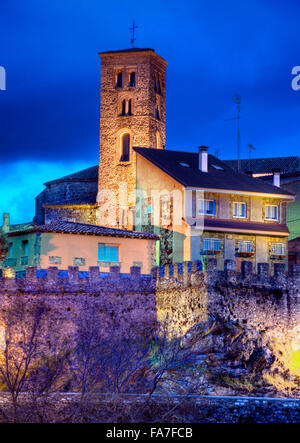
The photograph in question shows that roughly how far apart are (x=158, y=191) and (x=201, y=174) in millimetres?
3071

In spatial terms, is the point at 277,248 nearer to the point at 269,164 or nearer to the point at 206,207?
the point at 206,207

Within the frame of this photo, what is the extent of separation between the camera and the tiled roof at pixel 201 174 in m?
70.4

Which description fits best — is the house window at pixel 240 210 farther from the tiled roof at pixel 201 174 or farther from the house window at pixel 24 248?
the house window at pixel 24 248

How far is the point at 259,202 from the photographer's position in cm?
7219

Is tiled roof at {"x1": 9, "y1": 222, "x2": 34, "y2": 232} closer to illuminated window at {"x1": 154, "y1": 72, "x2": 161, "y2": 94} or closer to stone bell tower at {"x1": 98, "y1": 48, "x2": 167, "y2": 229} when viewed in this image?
stone bell tower at {"x1": 98, "y1": 48, "x2": 167, "y2": 229}

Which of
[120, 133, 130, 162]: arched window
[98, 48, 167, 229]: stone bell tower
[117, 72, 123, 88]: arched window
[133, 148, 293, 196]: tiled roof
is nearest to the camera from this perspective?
[133, 148, 293, 196]: tiled roof

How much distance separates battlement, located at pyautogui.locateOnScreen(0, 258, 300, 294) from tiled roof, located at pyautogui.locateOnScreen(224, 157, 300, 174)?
27.3 metres

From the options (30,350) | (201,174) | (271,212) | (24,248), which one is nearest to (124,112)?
(201,174)

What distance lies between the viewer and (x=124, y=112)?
271ft

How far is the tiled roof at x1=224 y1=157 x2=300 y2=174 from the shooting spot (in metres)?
81.9

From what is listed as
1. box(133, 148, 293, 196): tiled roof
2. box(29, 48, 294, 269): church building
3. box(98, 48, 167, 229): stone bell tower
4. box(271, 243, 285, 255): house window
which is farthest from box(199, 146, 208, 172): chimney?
box(98, 48, 167, 229): stone bell tower

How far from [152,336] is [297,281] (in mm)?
7687

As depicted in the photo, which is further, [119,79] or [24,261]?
[119,79]

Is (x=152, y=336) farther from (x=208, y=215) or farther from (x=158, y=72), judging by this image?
(x=158, y=72)
